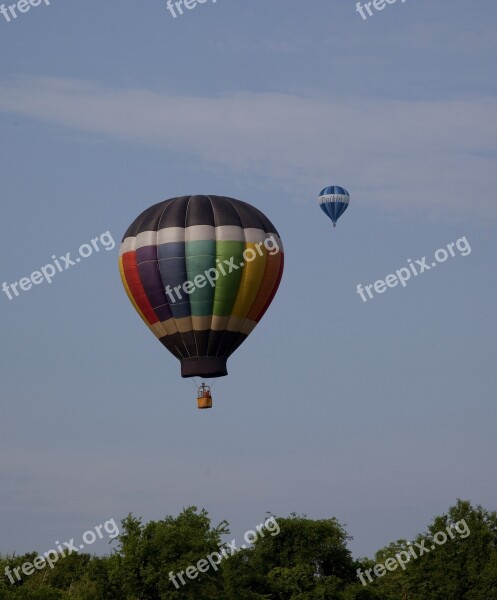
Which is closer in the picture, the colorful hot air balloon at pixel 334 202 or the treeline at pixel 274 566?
the treeline at pixel 274 566

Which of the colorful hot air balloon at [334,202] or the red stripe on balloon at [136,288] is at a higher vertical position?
the colorful hot air balloon at [334,202]

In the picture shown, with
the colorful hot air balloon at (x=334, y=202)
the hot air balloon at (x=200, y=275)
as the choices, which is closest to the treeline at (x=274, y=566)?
the hot air balloon at (x=200, y=275)

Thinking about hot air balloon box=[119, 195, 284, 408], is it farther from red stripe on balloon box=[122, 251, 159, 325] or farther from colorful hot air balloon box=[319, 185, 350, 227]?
colorful hot air balloon box=[319, 185, 350, 227]

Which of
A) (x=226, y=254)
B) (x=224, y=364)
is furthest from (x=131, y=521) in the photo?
(x=226, y=254)

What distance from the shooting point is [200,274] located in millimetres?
76500

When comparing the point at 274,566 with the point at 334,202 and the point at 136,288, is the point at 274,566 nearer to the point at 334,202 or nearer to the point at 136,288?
the point at 334,202

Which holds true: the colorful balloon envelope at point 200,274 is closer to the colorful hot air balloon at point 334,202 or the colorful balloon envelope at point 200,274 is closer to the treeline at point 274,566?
the treeline at point 274,566

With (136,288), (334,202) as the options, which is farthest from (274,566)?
(136,288)

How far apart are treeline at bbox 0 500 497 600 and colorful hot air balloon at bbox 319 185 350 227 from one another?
72.1 feet

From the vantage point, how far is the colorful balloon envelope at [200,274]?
251 feet

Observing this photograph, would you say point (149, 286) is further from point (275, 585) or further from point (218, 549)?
point (275, 585)

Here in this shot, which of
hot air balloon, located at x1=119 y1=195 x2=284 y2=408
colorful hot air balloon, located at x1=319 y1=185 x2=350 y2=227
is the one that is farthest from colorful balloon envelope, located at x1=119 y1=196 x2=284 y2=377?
colorful hot air balloon, located at x1=319 y1=185 x2=350 y2=227

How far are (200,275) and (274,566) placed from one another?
37.3m

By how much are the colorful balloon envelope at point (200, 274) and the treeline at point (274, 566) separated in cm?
975
